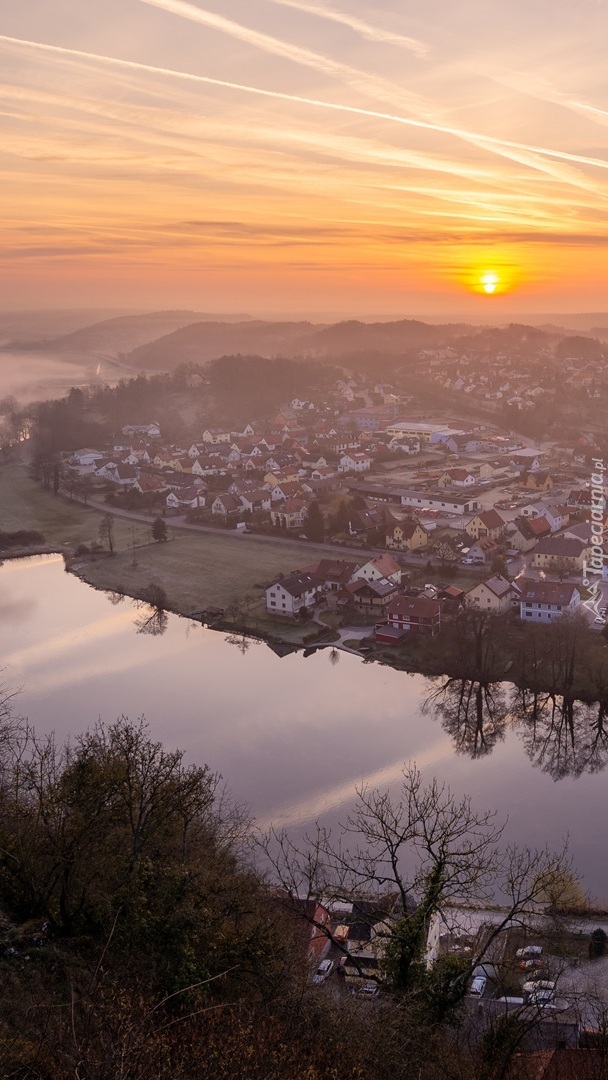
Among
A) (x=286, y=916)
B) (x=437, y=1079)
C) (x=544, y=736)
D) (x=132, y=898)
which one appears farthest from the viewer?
(x=544, y=736)

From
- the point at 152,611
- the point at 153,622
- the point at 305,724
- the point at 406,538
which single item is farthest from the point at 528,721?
the point at 406,538

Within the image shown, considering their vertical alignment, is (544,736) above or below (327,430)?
below

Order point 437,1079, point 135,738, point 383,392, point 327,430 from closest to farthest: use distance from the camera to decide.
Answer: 1. point 437,1079
2. point 135,738
3. point 327,430
4. point 383,392

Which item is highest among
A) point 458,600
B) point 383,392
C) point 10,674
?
point 383,392

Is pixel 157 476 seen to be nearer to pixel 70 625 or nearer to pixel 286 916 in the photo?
pixel 70 625

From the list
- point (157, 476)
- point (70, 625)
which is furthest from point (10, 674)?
point (157, 476)

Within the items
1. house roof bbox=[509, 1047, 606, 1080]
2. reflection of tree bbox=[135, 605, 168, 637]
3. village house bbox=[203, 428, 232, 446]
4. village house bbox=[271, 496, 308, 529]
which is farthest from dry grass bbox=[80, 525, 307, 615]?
village house bbox=[203, 428, 232, 446]
